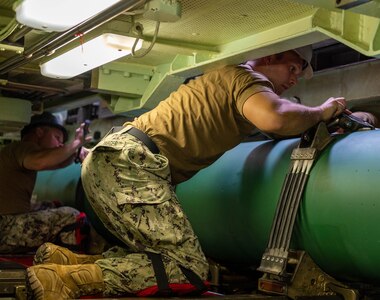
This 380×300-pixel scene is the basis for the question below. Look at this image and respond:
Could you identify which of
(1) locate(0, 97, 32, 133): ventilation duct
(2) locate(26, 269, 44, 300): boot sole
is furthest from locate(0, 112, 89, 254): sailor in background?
(2) locate(26, 269, 44, 300): boot sole

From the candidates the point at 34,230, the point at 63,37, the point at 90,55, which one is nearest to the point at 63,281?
the point at 63,37

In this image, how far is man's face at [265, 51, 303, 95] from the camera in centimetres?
411

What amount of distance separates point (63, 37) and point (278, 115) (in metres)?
1.54

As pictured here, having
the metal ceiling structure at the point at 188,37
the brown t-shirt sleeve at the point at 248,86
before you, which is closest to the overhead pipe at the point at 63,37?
the metal ceiling structure at the point at 188,37

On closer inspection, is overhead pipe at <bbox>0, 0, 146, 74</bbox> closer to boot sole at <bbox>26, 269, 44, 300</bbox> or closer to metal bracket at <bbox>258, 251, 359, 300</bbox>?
boot sole at <bbox>26, 269, 44, 300</bbox>

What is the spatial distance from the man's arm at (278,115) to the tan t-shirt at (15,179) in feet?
10.5

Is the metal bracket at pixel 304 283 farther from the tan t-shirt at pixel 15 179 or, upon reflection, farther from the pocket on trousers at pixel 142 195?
the tan t-shirt at pixel 15 179

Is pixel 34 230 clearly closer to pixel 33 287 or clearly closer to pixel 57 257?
pixel 57 257

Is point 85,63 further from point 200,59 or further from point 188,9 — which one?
point 188,9

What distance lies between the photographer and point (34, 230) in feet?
19.4

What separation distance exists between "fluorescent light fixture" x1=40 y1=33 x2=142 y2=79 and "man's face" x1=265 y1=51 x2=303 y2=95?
873mm

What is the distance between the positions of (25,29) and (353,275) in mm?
2672

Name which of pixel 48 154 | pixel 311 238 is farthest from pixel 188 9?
pixel 48 154

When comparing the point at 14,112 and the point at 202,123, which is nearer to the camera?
the point at 202,123
